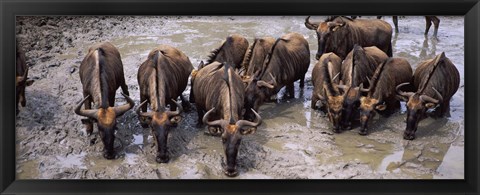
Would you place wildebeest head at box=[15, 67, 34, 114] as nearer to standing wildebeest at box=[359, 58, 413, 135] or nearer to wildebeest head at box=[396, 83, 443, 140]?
standing wildebeest at box=[359, 58, 413, 135]

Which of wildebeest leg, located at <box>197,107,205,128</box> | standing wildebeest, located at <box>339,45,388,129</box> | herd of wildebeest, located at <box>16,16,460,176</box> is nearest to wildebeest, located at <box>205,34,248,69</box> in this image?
herd of wildebeest, located at <box>16,16,460,176</box>

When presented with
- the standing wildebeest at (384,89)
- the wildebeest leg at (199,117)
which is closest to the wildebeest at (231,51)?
the wildebeest leg at (199,117)

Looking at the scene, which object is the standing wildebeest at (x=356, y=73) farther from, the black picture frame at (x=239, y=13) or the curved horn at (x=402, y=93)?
the black picture frame at (x=239, y=13)

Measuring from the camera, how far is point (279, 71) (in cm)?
1166

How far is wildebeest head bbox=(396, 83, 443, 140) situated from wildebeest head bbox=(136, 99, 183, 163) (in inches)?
167

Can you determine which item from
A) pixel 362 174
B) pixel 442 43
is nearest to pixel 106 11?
pixel 362 174

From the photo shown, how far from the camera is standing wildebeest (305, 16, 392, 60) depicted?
12.5m

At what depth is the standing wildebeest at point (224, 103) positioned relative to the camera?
343 inches

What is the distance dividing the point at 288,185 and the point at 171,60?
4.24 metres

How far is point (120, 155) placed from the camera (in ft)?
30.8

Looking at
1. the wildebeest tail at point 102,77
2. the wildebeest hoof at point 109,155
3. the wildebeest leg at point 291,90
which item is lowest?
the wildebeest hoof at point 109,155

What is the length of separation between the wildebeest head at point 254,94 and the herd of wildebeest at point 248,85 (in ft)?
0.06

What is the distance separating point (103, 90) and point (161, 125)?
4.39 feet

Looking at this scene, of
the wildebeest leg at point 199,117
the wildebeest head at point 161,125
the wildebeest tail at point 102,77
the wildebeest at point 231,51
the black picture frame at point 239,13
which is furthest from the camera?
the wildebeest at point 231,51
